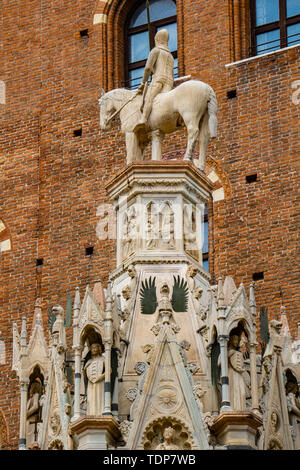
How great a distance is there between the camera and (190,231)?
16.4 meters

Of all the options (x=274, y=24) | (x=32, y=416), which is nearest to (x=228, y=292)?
(x=32, y=416)

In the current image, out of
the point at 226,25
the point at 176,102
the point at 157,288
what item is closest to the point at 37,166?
the point at 226,25

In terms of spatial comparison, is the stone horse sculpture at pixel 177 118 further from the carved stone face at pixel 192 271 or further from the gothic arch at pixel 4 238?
the gothic arch at pixel 4 238

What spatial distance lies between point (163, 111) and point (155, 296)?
259 cm

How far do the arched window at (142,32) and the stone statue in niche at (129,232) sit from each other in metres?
6.15

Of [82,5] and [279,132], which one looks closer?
[279,132]

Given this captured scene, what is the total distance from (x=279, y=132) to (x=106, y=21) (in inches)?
136

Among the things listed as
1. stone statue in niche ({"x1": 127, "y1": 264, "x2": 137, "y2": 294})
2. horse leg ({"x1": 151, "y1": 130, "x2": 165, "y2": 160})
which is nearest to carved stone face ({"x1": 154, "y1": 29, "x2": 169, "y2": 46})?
horse leg ({"x1": 151, "y1": 130, "x2": 165, "y2": 160})

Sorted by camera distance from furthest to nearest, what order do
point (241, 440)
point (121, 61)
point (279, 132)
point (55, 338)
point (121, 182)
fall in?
point (121, 61) < point (279, 132) < point (121, 182) < point (55, 338) < point (241, 440)

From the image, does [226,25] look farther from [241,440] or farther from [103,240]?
[241,440]

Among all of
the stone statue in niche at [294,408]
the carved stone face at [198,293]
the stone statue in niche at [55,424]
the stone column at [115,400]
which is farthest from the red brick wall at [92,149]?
the stone statue in niche at [55,424]

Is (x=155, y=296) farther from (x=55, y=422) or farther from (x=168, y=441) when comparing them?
(x=168, y=441)

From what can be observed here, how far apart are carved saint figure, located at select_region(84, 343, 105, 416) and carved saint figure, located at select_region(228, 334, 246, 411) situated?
1178 millimetres

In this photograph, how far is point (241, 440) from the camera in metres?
14.4
